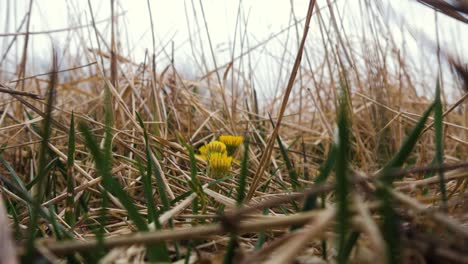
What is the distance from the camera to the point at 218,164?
3.20 feet

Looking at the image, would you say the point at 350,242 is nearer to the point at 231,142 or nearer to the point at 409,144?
the point at 409,144

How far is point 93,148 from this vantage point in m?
0.47

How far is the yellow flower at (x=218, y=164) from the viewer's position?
0.98 metres

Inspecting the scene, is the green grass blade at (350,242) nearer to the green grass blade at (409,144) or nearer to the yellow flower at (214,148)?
the green grass blade at (409,144)

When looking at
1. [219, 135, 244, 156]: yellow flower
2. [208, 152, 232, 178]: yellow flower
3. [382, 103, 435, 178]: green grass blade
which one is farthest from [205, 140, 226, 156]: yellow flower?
[382, 103, 435, 178]: green grass blade

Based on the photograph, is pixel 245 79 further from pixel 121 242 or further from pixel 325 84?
pixel 121 242

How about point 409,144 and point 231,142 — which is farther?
point 231,142

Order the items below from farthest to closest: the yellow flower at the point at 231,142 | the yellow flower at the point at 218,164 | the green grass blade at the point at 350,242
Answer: the yellow flower at the point at 231,142 → the yellow flower at the point at 218,164 → the green grass blade at the point at 350,242

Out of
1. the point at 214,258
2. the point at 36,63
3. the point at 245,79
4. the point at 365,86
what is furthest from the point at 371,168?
the point at 36,63

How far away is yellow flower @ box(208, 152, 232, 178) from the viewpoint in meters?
0.98

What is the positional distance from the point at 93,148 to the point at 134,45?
192 cm

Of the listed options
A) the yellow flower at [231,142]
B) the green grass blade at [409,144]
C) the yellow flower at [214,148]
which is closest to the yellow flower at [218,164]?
the yellow flower at [214,148]

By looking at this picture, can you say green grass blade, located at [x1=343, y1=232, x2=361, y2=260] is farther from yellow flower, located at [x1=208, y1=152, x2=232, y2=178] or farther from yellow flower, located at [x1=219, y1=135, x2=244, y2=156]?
yellow flower, located at [x1=219, y1=135, x2=244, y2=156]

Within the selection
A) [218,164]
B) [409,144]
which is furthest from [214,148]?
[409,144]
